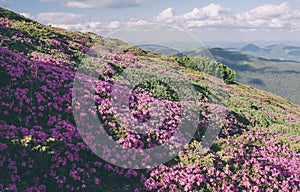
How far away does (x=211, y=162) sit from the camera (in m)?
11.8

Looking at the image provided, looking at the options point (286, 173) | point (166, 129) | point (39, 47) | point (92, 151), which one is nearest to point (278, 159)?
point (286, 173)

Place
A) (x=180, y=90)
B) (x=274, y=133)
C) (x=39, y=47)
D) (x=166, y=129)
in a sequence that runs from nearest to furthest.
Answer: (x=166, y=129), (x=274, y=133), (x=39, y=47), (x=180, y=90)

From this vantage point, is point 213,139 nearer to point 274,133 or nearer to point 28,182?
point 274,133

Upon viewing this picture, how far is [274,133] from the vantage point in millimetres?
18797

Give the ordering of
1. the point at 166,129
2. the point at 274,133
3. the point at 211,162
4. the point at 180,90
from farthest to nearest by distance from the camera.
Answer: the point at 180,90, the point at 274,133, the point at 166,129, the point at 211,162

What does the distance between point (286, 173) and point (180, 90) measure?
10.1 metres

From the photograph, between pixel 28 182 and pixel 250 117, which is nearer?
pixel 28 182

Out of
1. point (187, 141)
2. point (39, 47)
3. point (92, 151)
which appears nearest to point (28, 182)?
point (92, 151)

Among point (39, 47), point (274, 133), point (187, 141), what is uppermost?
point (39, 47)

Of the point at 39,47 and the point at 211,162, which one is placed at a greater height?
the point at 39,47

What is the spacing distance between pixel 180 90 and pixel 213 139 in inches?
273

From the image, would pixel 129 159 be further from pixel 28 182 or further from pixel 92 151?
pixel 28 182

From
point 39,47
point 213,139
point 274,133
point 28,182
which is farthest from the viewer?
point 39,47

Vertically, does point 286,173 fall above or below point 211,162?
below
